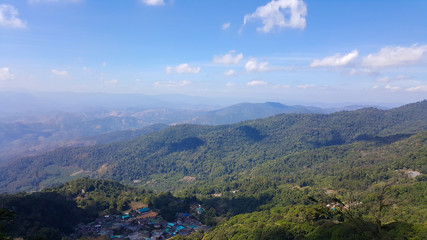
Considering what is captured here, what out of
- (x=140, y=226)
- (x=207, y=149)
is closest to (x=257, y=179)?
(x=140, y=226)

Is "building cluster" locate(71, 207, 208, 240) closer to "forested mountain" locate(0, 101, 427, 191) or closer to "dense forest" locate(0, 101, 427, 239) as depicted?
"dense forest" locate(0, 101, 427, 239)

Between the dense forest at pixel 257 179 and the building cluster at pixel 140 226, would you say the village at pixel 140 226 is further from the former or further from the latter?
the dense forest at pixel 257 179

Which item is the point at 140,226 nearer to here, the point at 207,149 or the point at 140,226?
the point at 140,226

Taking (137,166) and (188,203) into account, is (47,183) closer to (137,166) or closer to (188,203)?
(137,166)

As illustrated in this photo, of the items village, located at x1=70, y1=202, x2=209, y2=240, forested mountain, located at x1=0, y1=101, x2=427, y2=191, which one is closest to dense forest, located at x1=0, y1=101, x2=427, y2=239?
forested mountain, located at x1=0, y1=101, x2=427, y2=191

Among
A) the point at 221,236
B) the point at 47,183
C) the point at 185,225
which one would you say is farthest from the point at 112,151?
the point at 221,236
